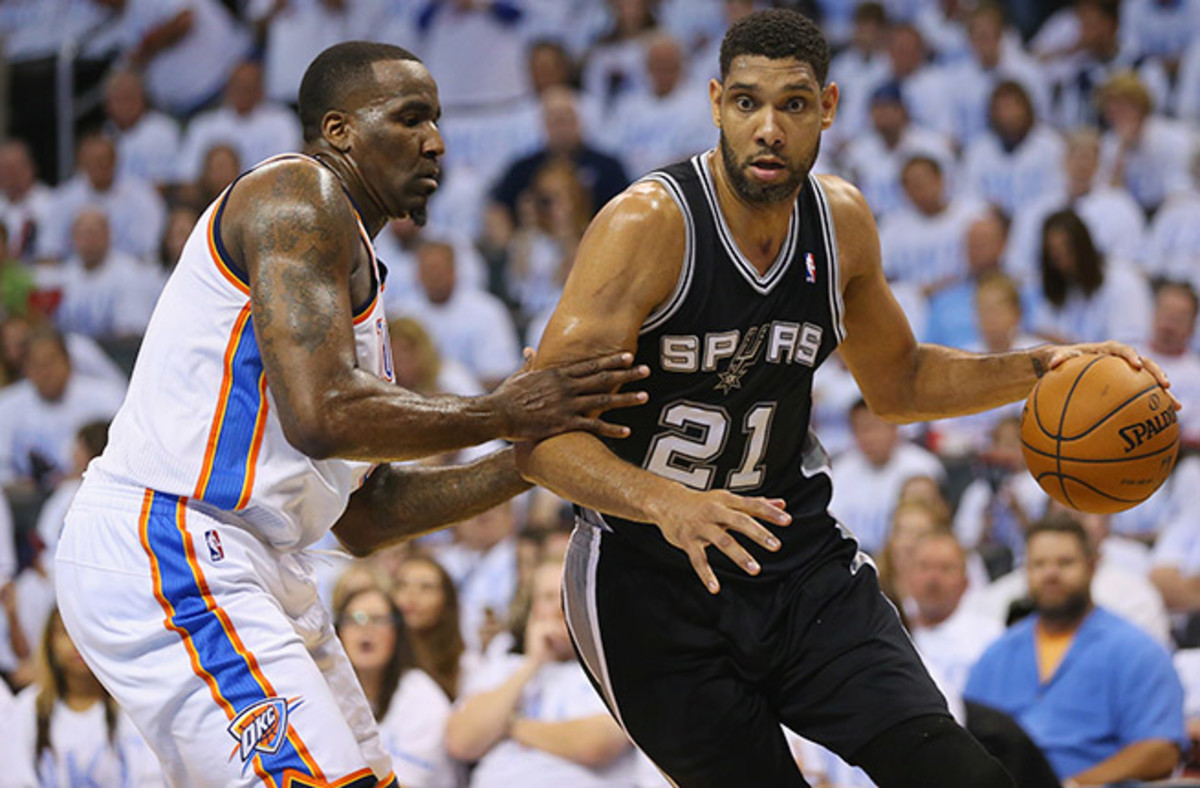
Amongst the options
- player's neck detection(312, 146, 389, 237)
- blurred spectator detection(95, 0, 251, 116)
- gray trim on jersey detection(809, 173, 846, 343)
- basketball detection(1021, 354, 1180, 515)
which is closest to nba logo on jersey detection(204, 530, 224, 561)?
Answer: player's neck detection(312, 146, 389, 237)

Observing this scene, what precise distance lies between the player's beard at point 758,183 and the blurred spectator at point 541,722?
284 centimetres

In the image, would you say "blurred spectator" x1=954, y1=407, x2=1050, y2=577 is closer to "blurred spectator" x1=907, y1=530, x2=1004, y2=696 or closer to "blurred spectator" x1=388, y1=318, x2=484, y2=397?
"blurred spectator" x1=907, y1=530, x2=1004, y2=696

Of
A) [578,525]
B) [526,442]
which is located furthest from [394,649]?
[526,442]

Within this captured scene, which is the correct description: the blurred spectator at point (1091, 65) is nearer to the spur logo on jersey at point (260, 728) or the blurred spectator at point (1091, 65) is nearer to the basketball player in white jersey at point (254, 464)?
the basketball player in white jersey at point (254, 464)

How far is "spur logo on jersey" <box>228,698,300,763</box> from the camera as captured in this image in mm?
3416

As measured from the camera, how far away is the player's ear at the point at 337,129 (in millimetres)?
3990

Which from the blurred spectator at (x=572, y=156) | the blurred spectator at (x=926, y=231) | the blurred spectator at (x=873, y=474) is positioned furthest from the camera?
the blurred spectator at (x=572, y=156)

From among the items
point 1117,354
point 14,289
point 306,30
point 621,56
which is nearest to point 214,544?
point 1117,354

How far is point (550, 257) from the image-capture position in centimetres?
1092

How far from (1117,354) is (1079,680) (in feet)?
9.37

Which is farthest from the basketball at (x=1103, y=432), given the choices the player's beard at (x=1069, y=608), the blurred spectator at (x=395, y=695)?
the blurred spectator at (x=395, y=695)

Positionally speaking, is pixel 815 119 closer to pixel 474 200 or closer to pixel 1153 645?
pixel 1153 645

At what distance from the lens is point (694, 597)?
13.1ft

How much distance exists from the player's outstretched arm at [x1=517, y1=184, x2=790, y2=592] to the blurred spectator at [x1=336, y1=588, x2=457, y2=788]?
9.85 feet
